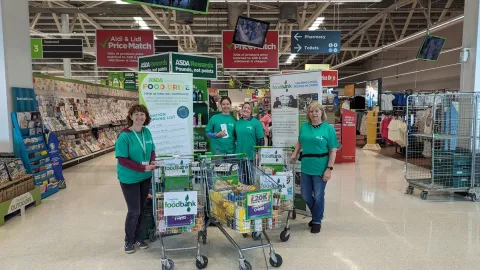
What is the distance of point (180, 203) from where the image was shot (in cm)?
320

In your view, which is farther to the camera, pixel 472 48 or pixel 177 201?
pixel 472 48

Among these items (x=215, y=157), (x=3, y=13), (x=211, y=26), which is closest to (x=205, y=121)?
(x=215, y=157)

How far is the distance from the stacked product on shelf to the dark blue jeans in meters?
4.61

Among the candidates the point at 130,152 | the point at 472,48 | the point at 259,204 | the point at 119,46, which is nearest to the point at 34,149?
the point at 130,152

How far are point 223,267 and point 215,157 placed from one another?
3.63 feet

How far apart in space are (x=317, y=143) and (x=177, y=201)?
176 centimetres

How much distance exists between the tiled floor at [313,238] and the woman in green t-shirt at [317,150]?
65cm

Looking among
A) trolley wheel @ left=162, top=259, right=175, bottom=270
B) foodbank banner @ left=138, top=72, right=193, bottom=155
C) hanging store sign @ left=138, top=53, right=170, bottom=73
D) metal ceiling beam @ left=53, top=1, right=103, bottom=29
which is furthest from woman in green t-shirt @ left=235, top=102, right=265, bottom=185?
metal ceiling beam @ left=53, top=1, right=103, bottom=29

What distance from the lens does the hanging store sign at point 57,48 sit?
Answer: 10.3m

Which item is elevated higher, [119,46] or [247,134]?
[119,46]

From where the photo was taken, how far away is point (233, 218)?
3.02 meters

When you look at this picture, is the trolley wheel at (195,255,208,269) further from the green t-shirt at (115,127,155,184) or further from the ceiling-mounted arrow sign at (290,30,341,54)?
the ceiling-mounted arrow sign at (290,30,341,54)

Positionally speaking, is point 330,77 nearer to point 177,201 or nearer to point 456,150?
point 456,150

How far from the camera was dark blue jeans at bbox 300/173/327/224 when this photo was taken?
4.10 meters
